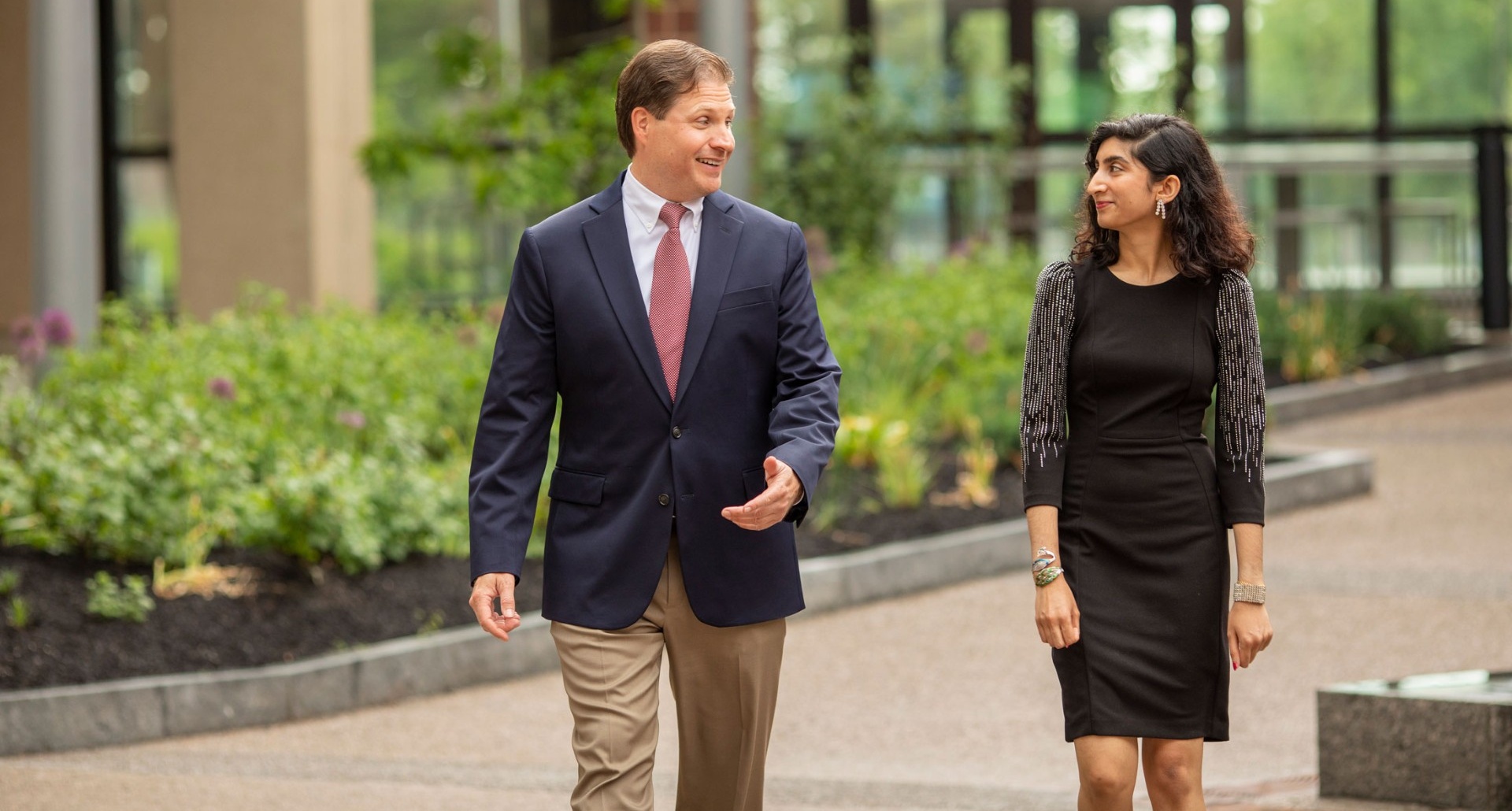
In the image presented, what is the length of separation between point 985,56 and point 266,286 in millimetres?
8086

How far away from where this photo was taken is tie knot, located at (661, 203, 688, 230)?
3.50 meters

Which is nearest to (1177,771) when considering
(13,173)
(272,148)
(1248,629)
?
(1248,629)

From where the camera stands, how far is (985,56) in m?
18.2

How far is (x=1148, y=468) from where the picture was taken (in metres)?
3.50

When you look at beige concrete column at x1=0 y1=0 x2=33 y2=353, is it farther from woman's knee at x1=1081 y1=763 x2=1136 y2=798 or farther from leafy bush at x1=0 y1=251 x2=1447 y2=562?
woman's knee at x1=1081 y1=763 x2=1136 y2=798

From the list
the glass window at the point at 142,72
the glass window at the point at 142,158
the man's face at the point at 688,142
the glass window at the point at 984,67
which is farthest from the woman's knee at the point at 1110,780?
the glass window at the point at 142,72

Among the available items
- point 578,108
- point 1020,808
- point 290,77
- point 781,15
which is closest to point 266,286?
point 290,77

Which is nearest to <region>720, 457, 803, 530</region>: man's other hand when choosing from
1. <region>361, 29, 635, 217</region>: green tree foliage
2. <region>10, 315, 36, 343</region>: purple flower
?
<region>10, 315, 36, 343</region>: purple flower

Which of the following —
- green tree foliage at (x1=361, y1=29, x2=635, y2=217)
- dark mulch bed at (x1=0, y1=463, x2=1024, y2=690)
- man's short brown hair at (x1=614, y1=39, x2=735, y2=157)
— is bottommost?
dark mulch bed at (x1=0, y1=463, x2=1024, y2=690)

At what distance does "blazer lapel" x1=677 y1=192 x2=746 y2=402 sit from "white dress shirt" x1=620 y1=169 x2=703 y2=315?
0.09 feet

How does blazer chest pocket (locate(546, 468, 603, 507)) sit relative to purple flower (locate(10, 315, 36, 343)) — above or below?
below

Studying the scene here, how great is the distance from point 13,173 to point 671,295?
13.0m

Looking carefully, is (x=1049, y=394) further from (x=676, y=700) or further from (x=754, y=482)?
(x=676, y=700)

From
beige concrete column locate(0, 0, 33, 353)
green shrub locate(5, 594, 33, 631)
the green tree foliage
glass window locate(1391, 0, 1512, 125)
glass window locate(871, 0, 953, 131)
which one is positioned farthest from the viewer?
glass window locate(1391, 0, 1512, 125)
